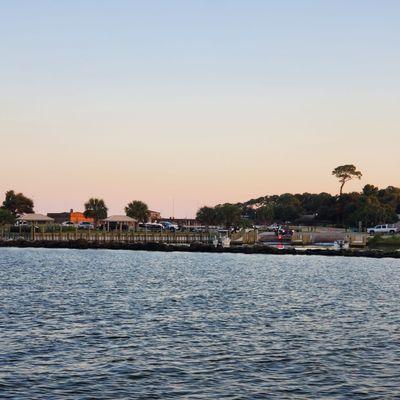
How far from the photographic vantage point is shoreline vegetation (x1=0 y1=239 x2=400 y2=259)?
5782 inches

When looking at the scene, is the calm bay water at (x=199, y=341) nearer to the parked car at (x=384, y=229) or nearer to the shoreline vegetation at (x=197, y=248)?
the shoreline vegetation at (x=197, y=248)

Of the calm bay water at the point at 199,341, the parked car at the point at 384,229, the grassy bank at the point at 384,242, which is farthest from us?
the parked car at the point at 384,229

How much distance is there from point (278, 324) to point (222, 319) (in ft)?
14.3

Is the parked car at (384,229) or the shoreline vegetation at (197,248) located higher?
the parked car at (384,229)

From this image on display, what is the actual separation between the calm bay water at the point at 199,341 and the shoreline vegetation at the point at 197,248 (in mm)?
67669

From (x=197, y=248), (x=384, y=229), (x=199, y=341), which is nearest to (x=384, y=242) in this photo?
(x=384, y=229)

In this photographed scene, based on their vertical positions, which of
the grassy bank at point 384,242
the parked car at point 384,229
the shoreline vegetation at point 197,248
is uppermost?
the parked car at point 384,229

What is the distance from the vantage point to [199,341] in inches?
1591

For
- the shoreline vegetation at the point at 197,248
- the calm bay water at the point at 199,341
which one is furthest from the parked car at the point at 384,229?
the calm bay water at the point at 199,341

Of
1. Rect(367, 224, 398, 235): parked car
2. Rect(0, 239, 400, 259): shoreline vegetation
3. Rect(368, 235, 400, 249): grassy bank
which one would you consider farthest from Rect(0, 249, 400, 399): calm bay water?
Rect(367, 224, 398, 235): parked car

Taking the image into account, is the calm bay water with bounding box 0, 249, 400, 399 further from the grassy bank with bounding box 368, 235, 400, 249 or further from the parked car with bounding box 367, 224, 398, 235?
the parked car with bounding box 367, 224, 398, 235

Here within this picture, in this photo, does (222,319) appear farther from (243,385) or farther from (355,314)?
(243,385)

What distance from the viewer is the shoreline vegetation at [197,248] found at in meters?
147

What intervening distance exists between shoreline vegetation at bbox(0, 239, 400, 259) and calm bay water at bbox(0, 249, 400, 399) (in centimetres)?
6767
